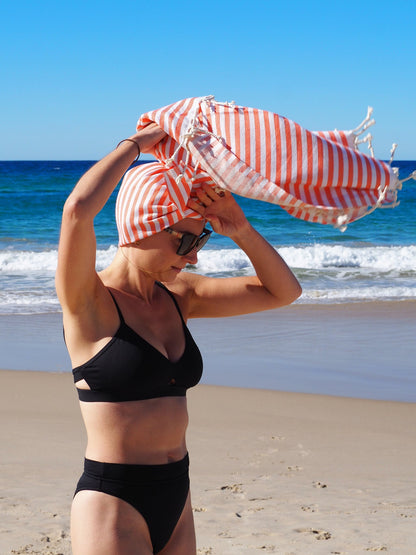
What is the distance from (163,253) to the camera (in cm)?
246

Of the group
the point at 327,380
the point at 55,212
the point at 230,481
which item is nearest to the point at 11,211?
the point at 55,212

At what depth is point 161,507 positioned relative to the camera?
2.42m

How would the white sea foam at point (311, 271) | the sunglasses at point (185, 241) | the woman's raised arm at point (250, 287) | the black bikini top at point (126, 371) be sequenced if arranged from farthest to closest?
the white sea foam at point (311, 271), the woman's raised arm at point (250, 287), the sunglasses at point (185, 241), the black bikini top at point (126, 371)

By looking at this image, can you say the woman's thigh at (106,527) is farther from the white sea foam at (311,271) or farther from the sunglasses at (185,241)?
the white sea foam at (311,271)

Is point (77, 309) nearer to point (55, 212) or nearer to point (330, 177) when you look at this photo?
point (330, 177)

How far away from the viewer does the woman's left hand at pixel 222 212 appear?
2.54 m

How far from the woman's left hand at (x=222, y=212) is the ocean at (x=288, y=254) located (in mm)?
9791

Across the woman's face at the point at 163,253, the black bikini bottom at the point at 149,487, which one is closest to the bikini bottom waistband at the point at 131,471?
the black bikini bottom at the point at 149,487

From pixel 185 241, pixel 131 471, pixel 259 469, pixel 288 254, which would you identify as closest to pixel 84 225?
pixel 185 241

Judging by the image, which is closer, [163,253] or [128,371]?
[128,371]

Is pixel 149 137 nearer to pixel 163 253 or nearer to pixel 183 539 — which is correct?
pixel 163 253

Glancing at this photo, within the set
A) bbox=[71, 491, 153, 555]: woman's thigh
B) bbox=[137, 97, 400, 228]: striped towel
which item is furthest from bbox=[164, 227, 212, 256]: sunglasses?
bbox=[71, 491, 153, 555]: woman's thigh

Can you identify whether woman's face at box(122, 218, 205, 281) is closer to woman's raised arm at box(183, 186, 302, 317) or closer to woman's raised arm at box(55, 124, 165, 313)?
woman's raised arm at box(55, 124, 165, 313)

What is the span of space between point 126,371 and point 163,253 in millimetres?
404
